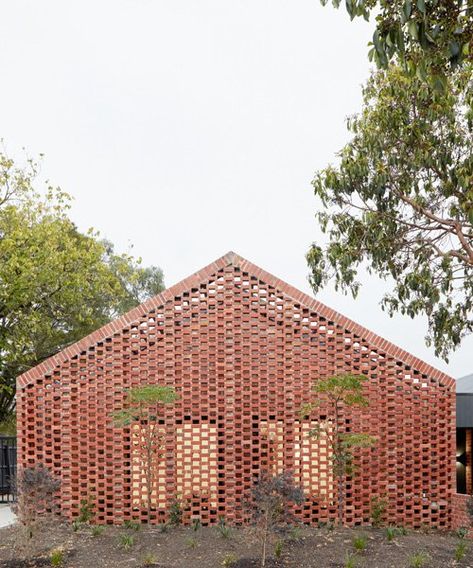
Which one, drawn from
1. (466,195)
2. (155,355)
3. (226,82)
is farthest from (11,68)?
(466,195)

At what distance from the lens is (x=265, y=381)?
10555 mm

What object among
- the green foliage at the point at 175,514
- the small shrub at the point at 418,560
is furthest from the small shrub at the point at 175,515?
the small shrub at the point at 418,560

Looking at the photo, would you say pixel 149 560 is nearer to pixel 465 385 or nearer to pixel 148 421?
pixel 148 421

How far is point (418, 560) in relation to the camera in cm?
775

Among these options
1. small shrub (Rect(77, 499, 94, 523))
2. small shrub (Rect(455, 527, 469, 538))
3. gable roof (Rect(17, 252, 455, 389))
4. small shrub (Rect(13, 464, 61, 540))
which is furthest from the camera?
gable roof (Rect(17, 252, 455, 389))

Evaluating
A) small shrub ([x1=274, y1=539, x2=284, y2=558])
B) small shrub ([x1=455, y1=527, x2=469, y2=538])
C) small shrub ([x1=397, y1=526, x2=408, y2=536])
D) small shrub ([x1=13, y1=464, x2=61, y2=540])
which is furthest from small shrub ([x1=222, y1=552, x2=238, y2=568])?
small shrub ([x1=455, y1=527, x2=469, y2=538])

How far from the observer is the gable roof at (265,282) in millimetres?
10594

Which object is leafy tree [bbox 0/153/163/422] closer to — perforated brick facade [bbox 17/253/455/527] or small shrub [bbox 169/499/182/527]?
perforated brick facade [bbox 17/253/455/527]

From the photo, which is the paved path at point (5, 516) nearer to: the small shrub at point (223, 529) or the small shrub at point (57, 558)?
the small shrub at point (57, 558)

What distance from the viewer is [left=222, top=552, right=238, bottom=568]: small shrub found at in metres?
7.71

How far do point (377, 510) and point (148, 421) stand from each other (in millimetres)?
4190

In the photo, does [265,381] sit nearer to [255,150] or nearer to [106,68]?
[255,150]

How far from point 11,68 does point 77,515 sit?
973 cm

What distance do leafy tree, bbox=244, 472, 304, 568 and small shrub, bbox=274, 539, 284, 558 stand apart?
190mm
